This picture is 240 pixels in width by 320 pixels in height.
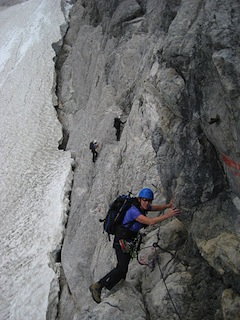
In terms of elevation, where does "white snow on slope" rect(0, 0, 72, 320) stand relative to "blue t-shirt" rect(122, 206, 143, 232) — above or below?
below

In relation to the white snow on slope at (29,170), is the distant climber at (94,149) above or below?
above

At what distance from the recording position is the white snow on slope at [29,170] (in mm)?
13945

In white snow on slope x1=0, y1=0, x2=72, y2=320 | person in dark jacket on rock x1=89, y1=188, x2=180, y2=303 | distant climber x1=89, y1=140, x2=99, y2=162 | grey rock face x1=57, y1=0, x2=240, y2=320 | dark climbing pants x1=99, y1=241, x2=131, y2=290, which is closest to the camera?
grey rock face x1=57, y1=0, x2=240, y2=320

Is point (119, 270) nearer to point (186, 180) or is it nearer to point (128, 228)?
point (128, 228)

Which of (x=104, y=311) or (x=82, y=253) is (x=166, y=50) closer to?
(x=104, y=311)

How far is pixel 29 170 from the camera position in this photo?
21.2 metres

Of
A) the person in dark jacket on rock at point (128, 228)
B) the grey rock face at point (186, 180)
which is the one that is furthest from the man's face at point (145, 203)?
the grey rock face at point (186, 180)

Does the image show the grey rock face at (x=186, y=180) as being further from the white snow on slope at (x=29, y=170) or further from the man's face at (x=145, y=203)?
the white snow on slope at (x=29, y=170)

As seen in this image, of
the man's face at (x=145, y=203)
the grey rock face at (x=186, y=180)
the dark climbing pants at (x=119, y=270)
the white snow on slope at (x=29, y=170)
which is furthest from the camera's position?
the white snow on slope at (x=29, y=170)

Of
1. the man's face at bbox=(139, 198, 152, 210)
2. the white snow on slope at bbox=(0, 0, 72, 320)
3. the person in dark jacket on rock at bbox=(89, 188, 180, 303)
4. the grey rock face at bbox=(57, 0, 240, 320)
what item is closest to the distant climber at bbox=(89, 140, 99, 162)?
the white snow on slope at bbox=(0, 0, 72, 320)

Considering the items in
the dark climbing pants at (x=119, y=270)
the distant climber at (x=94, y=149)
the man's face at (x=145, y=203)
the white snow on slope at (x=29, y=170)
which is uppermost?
the man's face at (x=145, y=203)

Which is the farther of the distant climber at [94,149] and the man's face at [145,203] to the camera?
the distant climber at [94,149]

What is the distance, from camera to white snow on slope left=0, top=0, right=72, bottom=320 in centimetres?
1395

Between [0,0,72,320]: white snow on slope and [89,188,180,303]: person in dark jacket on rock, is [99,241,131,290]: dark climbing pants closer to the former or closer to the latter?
[89,188,180,303]: person in dark jacket on rock
